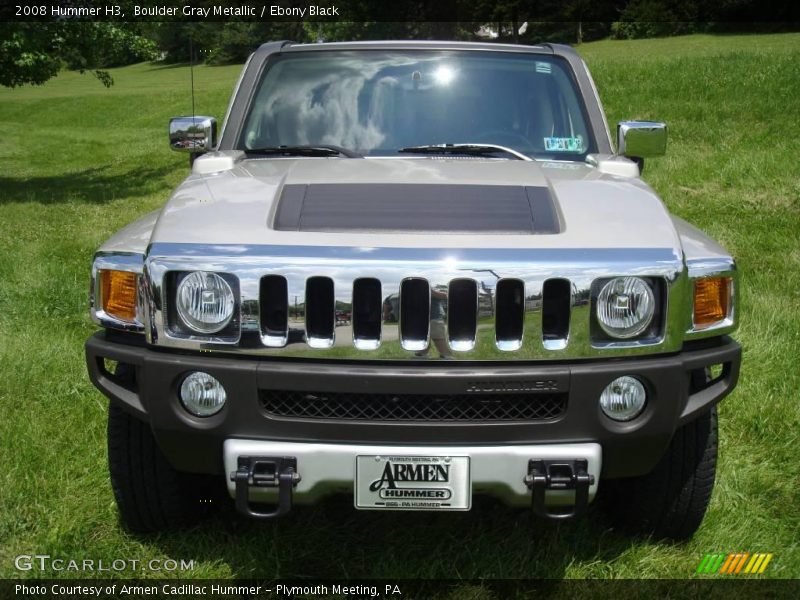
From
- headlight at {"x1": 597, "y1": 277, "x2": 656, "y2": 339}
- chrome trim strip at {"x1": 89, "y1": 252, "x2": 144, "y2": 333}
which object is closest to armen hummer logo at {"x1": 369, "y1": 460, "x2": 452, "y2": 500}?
headlight at {"x1": 597, "y1": 277, "x2": 656, "y2": 339}

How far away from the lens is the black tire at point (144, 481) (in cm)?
293

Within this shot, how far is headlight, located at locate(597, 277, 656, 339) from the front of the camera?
96.1 inches

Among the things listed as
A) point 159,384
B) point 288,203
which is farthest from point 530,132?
point 159,384

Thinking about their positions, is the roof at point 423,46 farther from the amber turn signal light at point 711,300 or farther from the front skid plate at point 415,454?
the front skid plate at point 415,454

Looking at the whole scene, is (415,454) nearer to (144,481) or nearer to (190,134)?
(144,481)

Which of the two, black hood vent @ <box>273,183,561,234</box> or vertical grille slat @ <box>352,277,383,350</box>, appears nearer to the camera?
vertical grille slat @ <box>352,277,383,350</box>

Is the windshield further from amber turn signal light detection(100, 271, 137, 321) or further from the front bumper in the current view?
the front bumper

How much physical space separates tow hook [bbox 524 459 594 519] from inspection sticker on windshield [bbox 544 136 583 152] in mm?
1622

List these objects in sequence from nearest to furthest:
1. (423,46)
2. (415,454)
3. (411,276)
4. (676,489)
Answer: (411,276), (415,454), (676,489), (423,46)

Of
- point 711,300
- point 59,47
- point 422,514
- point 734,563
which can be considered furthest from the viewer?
point 59,47

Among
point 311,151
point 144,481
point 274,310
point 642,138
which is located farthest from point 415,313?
point 642,138

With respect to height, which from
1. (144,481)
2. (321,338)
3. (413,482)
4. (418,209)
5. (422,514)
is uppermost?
(418,209)

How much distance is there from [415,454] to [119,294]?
1.03 metres

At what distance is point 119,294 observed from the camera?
266 centimetres
